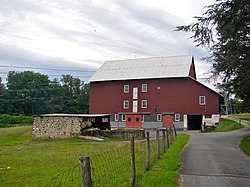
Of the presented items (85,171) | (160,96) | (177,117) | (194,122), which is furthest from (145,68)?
(85,171)

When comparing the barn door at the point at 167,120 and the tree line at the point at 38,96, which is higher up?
the tree line at the point at 38,96

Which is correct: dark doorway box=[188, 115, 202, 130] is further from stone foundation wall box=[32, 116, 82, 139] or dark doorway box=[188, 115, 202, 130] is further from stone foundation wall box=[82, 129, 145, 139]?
stone foundation wall box=[32, 116, 82, 139]

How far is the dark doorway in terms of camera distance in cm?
5220

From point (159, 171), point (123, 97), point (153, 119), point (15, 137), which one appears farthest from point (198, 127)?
point (159, 171)

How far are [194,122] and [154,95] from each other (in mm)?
7636

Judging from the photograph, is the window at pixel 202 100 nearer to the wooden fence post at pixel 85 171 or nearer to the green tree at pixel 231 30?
the green tree at pixel 231 30

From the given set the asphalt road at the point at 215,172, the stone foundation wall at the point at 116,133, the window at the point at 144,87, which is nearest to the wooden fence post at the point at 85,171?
the asphalt road at the point at 215,172

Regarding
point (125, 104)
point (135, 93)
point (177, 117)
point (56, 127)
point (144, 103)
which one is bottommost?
point (56, 127)

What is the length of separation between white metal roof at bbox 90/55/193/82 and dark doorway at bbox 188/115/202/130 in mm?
6676

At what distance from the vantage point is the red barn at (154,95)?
5112 cm

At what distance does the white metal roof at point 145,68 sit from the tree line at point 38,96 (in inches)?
1306

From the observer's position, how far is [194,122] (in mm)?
53375

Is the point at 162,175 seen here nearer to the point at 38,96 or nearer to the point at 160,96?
the point at 160,96

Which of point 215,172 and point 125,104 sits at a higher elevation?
point 125,104
